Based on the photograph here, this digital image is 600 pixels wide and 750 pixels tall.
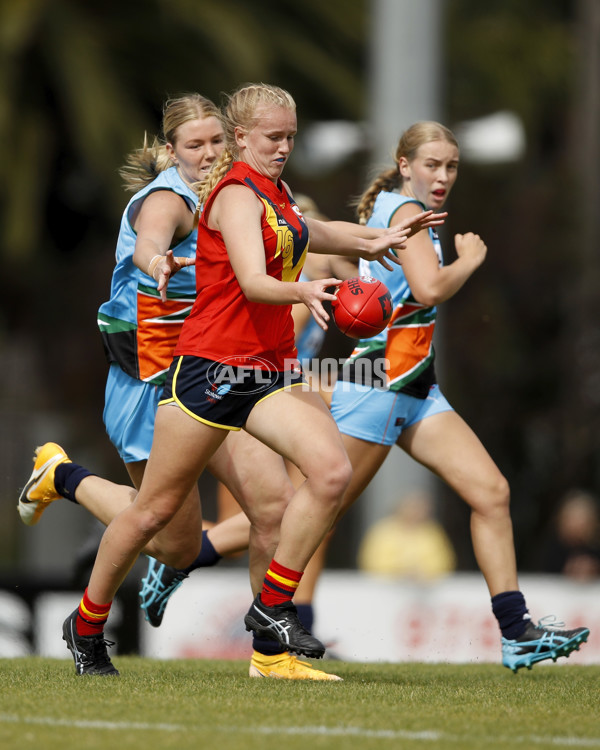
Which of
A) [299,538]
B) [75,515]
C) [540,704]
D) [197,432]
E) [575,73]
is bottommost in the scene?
[75,515]

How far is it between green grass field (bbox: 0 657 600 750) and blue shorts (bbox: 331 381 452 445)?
1.10m

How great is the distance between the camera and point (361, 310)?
205 inches

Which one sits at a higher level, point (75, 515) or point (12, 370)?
point (12, 370)

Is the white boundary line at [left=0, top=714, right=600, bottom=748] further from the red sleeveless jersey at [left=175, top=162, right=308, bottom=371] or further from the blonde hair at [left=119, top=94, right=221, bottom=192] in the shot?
the blonde hair at [left=119, top=94, right=221, bottom=192]

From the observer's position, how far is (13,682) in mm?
5449

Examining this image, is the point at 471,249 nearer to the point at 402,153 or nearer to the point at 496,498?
the point at 402,153

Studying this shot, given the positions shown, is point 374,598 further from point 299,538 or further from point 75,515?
point 75,515

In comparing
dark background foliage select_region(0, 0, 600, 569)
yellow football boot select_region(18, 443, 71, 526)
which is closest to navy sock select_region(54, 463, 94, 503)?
yellow football boot select_region(18, 443, 71, 526)

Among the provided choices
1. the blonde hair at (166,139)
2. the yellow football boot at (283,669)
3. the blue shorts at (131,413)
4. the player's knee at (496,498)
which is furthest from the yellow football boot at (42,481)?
the player's knee at (496,498)

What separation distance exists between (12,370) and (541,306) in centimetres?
946

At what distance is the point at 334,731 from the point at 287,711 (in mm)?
381

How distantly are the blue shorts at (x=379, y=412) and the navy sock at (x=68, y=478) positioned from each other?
1.23 metres

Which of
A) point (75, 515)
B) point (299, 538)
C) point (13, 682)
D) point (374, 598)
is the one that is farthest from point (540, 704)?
→ point (75, 515)

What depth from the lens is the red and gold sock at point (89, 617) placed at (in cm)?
560
